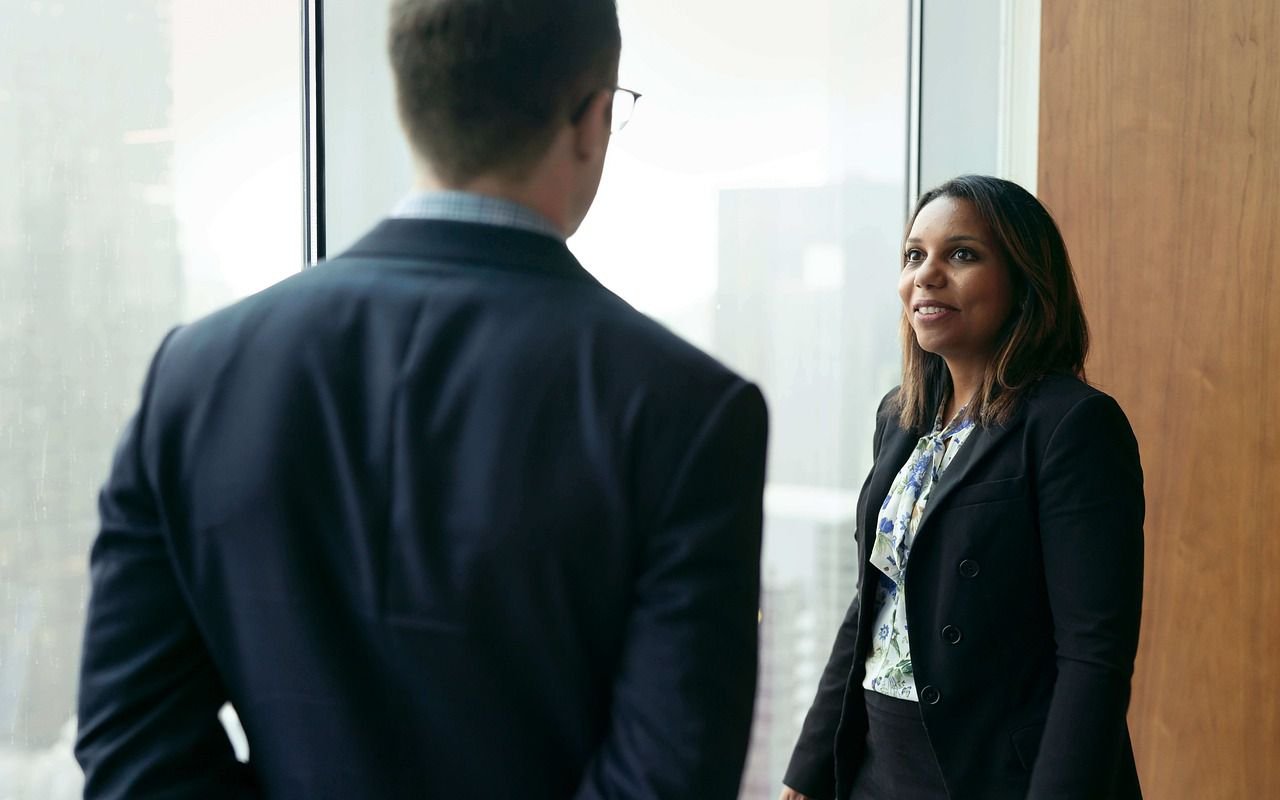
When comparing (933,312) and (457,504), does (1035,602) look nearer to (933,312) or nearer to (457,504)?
(933,312)

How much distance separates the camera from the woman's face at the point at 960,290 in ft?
5.84

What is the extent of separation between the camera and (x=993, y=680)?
63.4 inches

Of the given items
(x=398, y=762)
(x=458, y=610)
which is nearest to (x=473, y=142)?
(x=458, y=610)

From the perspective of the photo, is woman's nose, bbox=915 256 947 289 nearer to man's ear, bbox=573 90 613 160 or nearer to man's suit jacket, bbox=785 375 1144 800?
man's suit jacket, bbox=785 375 1144 800

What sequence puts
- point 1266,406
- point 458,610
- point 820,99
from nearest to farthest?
point 458,610
point 1266,406
point 820,99

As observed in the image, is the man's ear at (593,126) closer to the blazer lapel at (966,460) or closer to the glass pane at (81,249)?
the glass pane at (81,249)

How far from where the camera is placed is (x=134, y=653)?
858mm

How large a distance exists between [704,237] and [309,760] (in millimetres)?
1700

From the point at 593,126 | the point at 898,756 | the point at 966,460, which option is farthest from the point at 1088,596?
the point at 593,126

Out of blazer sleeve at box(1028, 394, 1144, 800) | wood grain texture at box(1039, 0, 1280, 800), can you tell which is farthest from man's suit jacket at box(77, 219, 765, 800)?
wood grain texture at box(1039, 0, 1280, 800)

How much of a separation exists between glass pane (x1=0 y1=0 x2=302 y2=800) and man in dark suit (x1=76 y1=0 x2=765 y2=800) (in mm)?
530

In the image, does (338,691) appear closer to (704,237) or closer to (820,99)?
(704,237)

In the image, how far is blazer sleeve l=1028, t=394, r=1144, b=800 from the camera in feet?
4.95

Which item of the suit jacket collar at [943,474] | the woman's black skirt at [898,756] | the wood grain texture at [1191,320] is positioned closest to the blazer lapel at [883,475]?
the suit jacket collar at [943,474]
